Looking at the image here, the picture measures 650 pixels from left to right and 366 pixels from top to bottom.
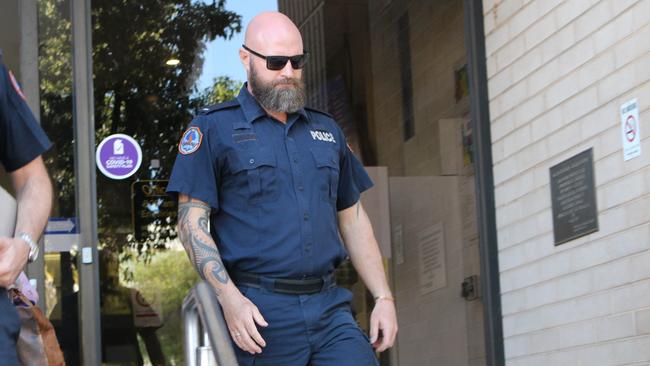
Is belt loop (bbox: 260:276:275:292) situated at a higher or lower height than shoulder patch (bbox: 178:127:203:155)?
lower

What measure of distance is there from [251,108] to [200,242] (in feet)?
1.74

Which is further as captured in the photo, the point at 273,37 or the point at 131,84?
the point at 131,84

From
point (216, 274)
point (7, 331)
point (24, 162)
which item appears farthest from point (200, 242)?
point (7, 331)

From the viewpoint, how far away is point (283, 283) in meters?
4.28

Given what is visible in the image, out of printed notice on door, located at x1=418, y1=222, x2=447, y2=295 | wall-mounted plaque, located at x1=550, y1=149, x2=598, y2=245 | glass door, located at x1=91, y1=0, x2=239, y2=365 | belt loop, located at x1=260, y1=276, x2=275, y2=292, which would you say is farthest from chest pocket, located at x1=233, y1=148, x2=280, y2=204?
printed notice on door, located at x1=418, y1=222, x2=447, y2=295

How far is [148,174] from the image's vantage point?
296 inches

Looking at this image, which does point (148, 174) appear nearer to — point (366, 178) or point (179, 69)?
point (179, 69)

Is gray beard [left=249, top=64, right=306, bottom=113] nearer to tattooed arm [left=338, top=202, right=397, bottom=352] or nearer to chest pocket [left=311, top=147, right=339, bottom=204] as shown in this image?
chest pocket [left=311, top=147, right=339, bottom=204]

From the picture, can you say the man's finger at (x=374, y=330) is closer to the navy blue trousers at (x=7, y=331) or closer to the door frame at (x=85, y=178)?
the navy blue trousers at (x=7, y=331)

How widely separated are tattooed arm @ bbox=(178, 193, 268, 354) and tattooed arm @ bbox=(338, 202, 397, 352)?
495mm

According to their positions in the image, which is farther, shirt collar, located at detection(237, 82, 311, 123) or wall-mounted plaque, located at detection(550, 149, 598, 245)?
wall-mounted plaque, located at detection(550, 149, 598, 245)

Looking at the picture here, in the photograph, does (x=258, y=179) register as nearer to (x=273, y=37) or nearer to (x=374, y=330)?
(x=273, y=37)

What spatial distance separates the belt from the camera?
14.0 ft

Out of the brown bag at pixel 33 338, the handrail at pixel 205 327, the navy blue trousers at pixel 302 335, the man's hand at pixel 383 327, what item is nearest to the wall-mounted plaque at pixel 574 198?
the man's hand at pixel 383 327
